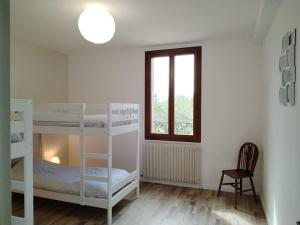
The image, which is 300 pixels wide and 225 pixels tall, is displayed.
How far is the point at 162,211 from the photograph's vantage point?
298 centimetres

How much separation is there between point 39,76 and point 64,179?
2075 mm

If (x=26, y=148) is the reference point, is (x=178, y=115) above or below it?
above

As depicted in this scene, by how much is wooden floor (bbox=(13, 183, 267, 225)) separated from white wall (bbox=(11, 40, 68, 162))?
1446 mm

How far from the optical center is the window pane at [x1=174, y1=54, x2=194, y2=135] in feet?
12.7

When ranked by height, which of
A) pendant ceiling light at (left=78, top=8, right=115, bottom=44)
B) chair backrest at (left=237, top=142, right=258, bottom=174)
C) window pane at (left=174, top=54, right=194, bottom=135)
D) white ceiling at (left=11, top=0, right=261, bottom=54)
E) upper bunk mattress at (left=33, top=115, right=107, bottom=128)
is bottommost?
chair backrest at (left=237, top=142, right=258, bottom=174)

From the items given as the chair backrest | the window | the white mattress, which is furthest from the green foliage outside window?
the white mattress

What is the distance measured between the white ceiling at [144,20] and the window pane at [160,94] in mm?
390

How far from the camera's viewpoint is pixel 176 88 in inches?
156

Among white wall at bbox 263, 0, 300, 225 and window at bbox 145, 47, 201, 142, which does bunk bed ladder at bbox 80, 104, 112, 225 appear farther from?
white wall at bbox 263, 0, 300, 225

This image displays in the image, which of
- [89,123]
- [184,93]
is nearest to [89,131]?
[89,123]

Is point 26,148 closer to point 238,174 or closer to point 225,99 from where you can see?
point 238,174

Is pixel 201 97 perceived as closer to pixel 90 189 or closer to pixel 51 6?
pixel 90 189

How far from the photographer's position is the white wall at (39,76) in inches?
145

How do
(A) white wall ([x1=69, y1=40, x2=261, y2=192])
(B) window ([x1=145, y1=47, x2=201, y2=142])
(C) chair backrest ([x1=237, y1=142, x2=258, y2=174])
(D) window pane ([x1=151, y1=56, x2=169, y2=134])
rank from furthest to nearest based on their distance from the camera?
1. (D) window pane ([x1=151, y1=56, x2=169, y2=134])
2. (B) window ([x1=145, y1=47, x2=201, y2=142])
3. (A) white wall ([x1=69, y1=40, x2=261, y2=192])
4. (C) chair backrest ([x1=237, y1=142, x2=258, y2=174])
